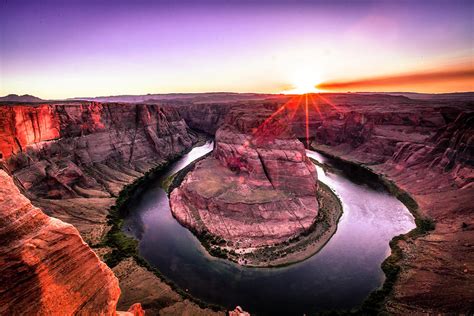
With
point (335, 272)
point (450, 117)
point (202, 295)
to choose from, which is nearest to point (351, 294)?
point (335, 272)

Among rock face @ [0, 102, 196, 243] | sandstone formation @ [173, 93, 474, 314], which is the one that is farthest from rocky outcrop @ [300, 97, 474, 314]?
rock face @ [0, 102, 196, 243]

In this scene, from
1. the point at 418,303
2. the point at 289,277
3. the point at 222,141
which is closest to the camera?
the point at 418,303

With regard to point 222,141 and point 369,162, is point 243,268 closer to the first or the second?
point 222,141

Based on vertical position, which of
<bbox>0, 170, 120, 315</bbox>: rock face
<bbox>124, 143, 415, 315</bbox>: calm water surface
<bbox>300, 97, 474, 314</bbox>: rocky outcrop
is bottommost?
<bbox>124, 143, 415, 315</bbox>: calm water surface

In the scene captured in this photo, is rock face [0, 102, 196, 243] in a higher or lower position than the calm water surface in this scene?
higher

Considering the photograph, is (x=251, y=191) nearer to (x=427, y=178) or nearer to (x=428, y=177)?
(x=427, y=178)

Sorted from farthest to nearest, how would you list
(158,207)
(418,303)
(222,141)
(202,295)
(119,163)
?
(119,163) < (222,141) < (158,207) < (202,295) < (418,303)

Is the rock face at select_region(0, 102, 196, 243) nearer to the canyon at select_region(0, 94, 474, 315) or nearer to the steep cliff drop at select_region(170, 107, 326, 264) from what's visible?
the canyon at select_region(0, 94, 474, 315)
